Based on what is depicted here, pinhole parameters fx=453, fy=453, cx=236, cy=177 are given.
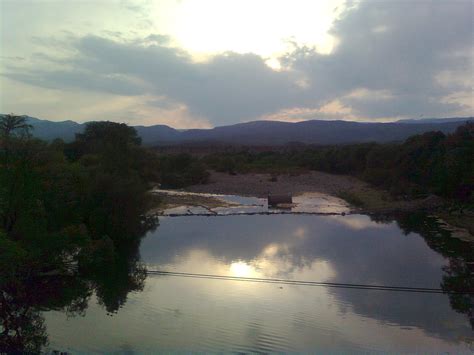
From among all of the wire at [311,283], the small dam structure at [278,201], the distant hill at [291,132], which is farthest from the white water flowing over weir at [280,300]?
the distant hill at [291,132]

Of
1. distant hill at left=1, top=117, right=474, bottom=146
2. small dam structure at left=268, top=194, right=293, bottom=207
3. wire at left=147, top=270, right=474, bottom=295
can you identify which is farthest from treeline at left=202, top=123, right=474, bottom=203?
distant hill at left=1, top=117, right=474, bottom=146

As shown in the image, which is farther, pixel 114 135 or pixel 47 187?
pixel 114 135

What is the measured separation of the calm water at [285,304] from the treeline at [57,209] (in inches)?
54.3

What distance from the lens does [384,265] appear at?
49.8ft

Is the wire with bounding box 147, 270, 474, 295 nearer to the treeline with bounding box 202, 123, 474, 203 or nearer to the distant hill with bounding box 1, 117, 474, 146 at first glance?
the treeline with bounding box 202, 123, 474, 203

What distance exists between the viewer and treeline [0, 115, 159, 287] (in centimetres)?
941

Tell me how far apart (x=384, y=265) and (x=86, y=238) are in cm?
981

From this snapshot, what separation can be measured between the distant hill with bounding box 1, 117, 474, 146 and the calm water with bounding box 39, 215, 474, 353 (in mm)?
90257

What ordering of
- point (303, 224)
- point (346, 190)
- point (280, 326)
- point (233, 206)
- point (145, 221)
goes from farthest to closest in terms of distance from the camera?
point (346, 190)
point (233, 206)
point (303, 224)
point (145, 221)
point (280, 326)

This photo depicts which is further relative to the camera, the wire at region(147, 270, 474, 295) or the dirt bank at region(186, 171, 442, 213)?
the dirt bank at region(186, 171, 442, 213)

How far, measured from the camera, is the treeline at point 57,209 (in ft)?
30.9

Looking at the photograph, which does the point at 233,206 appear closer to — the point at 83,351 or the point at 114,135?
the point at 114,135

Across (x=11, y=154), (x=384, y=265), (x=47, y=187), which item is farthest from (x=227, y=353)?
(x=384, y=265)

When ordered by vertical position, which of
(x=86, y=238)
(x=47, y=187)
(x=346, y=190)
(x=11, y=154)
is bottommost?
(x=346, y=190)
